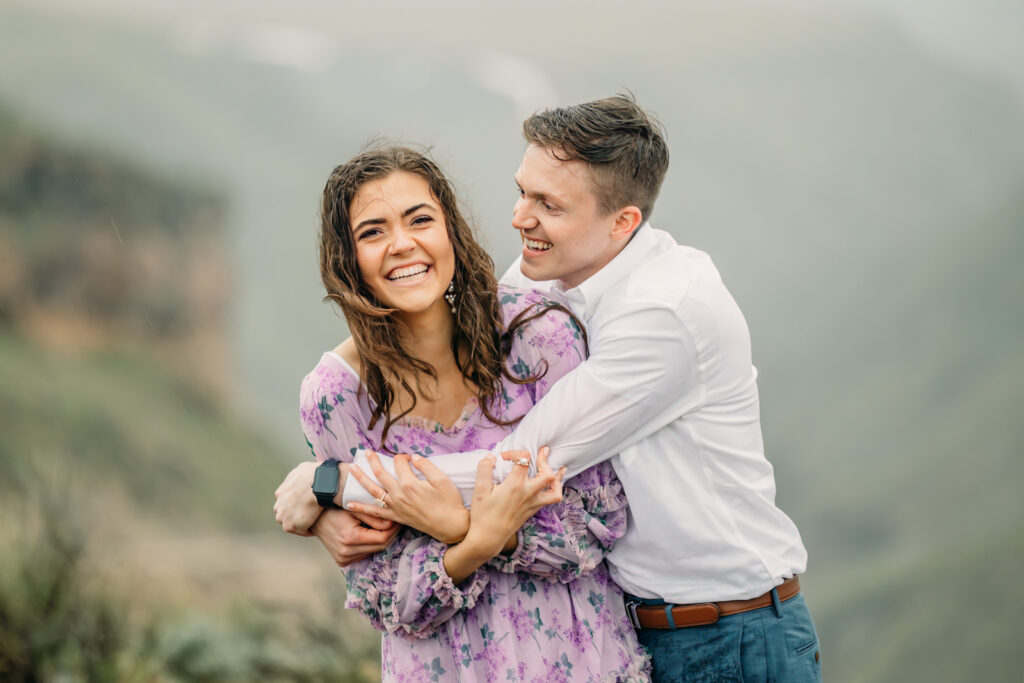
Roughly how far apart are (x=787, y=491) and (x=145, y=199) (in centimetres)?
521

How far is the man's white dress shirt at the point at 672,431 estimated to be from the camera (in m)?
1.87

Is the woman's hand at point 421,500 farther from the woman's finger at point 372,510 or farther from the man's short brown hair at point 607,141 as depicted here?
the man's short brown hair at point 607,141

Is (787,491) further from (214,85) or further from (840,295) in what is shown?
(214,85)

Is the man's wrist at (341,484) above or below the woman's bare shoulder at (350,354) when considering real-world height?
below

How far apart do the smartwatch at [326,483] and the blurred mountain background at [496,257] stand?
337 centimetres

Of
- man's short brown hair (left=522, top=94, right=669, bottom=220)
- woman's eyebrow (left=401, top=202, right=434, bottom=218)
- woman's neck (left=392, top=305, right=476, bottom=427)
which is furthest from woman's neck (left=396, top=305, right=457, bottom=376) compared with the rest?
man's short brown hair (left=522, top=94, right=669, bottom=220)

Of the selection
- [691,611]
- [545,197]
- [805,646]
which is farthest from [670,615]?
[545,197]

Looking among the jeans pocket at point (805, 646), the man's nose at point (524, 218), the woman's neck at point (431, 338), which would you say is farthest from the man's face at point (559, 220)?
the jeans pocket at point (805, 646)

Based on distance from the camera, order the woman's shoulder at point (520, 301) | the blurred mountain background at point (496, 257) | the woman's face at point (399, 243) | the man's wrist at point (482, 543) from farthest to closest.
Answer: the blurred mountain background at point (496, 257) → the woman's shoulder at point (520, 301) → the woman's face at point (399, 243) → the man's wrist at point (482, 543)

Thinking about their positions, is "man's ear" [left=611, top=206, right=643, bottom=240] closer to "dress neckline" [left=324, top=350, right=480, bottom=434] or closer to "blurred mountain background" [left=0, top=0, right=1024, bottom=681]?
"dress neckline" [left=324, top=350, right=480, bottom=434]

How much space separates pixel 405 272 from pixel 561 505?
554mm

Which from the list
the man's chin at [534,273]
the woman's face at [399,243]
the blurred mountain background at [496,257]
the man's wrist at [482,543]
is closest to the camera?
the man's wrist at [482,543]

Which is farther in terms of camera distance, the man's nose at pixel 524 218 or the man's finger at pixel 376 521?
the man's nose at pixel 524 218

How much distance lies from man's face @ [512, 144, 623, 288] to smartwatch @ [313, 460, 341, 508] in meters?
0.60
